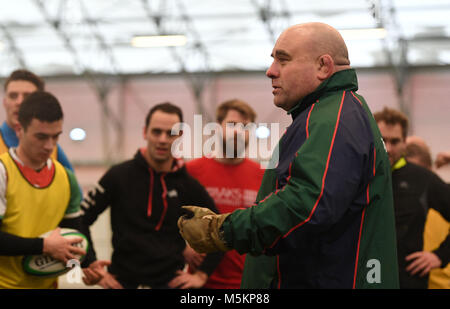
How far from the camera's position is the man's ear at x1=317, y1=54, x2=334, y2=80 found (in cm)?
225

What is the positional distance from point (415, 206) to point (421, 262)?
0.40 m

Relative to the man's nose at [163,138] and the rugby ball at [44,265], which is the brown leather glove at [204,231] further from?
the man's nose at [163,138]

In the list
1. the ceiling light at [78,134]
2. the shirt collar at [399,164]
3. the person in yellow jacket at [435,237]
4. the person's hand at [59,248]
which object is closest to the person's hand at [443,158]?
the shirt collar at [399,164]

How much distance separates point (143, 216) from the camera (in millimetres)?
3822

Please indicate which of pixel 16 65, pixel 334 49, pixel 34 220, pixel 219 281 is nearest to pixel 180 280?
pixel 219 281

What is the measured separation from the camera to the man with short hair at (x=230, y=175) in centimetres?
432

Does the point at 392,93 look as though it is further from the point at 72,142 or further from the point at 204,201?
the point at 204,201

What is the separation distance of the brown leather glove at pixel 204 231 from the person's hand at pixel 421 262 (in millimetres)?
2368

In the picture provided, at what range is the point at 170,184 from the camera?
3.96m

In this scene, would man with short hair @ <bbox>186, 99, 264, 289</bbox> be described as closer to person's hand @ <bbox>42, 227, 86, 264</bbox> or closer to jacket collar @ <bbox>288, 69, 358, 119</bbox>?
person's hand @ <bbox>42, 227, 86, 264</bbox>

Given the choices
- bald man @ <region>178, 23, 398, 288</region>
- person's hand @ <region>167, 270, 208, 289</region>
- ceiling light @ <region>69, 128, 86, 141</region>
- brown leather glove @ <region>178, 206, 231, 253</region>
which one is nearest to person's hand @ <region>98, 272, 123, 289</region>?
person's hand @ <region>167, 270, 208, 289</region>

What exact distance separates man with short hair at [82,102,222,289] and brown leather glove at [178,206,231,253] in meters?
1.67

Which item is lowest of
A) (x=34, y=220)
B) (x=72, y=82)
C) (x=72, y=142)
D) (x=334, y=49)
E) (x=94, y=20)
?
(x=34, y=220)

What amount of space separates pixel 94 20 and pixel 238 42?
4533mm
